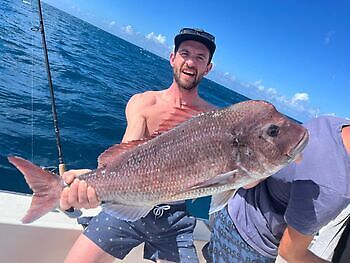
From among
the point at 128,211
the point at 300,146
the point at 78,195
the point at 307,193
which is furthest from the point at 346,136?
the point at 78,195

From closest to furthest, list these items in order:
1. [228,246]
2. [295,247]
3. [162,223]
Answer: [295,247]
[228,246]
[162,223]

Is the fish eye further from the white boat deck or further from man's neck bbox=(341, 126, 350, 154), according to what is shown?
the white boat deck

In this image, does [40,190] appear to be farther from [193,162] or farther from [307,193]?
[307,193]

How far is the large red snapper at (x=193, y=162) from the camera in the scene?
6.53 feet

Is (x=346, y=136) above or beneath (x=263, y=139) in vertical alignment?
above

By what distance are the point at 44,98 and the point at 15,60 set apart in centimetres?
474

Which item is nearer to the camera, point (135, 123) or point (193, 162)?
point (193, 162)

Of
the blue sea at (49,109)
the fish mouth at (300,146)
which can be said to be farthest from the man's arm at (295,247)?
the blue sea at (49,109)

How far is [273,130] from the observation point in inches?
79.9

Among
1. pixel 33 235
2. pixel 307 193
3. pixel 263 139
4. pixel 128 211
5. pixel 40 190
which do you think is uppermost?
pixel 263 139

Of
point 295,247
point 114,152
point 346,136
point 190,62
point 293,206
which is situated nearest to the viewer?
point 346,136

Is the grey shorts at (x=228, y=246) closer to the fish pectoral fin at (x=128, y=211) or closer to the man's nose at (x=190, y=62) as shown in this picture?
the fish pectoral fin at (x=128, y=211)

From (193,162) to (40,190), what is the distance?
95 centimetres

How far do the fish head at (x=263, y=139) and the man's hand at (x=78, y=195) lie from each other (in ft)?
2.96
